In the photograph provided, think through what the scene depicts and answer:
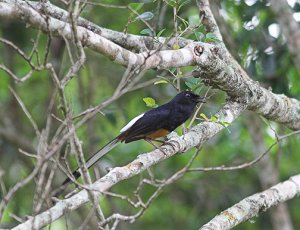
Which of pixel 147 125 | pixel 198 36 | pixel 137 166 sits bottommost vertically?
pixel 147 125

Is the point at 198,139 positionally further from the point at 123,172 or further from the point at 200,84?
the point at 123,172

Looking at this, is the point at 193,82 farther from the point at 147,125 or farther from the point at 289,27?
the point at 289,27

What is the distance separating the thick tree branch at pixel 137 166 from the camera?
3046 mm

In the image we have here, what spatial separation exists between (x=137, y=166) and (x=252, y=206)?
140 cm

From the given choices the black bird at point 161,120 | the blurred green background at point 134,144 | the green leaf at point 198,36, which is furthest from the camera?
the blurred green background at point 134,144

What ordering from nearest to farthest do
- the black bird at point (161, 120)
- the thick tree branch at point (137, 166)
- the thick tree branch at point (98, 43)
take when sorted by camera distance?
the thick tree branch at point (137, 166)
the thick tree branch at point (98, 43)
the black bird at point (161, 120)

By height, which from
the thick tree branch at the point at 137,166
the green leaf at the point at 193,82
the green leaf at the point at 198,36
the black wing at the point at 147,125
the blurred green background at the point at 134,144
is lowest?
the blurred green background at the point at 134,144

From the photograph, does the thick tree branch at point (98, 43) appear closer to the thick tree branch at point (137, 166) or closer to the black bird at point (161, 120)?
the thick tree branch at point (137, 166)

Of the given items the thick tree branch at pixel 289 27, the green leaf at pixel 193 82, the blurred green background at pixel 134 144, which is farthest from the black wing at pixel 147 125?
the blurred green background at pixel 134 144

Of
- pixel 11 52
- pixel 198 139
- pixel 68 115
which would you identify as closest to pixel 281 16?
pixel 198 139

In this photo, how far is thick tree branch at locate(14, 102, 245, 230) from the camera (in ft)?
9.99

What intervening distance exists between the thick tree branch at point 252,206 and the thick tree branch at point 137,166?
1.68 ft

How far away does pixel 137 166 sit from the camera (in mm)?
3855

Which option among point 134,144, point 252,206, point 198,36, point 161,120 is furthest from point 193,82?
point 134,144
